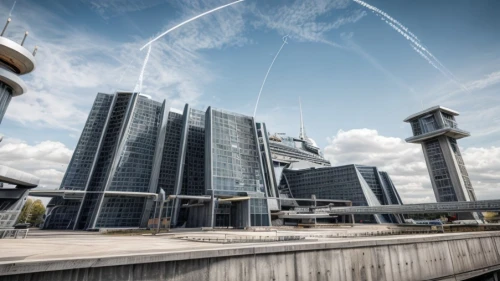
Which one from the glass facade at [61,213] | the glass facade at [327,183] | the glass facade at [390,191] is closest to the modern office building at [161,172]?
the glass facade at [61,213]

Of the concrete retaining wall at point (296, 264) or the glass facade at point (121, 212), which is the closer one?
the concrete retaining wall at point (296, 264)

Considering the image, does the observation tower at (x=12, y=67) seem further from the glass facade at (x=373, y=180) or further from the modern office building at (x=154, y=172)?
the glass facade at (x=373, y=180)

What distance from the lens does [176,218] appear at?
6838cm

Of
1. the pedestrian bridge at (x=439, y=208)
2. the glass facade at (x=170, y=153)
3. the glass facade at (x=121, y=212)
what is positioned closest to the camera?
the pedestrian bridge at (x=439, y=208)

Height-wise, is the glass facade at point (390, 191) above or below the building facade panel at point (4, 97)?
below

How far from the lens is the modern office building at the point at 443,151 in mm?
86875

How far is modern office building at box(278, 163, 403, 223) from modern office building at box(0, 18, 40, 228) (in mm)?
104329

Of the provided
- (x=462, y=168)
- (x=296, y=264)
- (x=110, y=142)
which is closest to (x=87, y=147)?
(x=110, y=142)

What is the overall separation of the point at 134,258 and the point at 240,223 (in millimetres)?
60166

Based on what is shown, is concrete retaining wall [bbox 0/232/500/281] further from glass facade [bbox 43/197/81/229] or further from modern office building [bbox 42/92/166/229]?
glass facade [bbox 43/197/81/229]

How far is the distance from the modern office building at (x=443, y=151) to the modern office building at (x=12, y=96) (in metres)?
121

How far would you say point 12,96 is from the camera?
4319 cm

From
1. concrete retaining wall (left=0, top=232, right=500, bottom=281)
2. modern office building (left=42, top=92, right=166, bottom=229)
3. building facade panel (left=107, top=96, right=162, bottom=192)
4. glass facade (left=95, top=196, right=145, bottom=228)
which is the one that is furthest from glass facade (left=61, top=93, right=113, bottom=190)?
concrete retaining wall (left=0, top=232, right=500, bottom=281)

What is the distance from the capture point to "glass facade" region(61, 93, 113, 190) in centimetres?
7012
